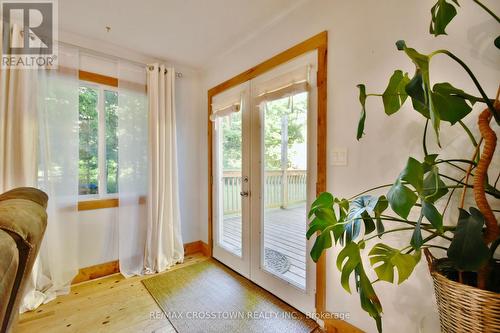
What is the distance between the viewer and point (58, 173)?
6.81 ft

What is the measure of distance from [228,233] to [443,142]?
224 cm

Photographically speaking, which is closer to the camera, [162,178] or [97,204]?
[97,204]

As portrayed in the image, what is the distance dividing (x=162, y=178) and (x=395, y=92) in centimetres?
239

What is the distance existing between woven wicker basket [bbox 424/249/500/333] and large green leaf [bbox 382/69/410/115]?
703mm

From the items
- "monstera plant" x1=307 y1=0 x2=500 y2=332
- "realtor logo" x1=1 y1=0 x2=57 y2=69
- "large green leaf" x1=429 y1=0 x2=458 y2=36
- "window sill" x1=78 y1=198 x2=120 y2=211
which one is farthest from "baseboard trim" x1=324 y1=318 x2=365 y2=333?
"realtor logo" x1=1 y1=0 x2=57 y2=69

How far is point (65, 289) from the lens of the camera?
6.82 feet

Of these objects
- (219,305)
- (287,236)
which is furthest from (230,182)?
(219,305)

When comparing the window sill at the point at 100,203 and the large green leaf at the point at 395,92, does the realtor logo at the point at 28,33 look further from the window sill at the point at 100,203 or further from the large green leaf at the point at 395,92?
the large green leaf at the point at 395,92

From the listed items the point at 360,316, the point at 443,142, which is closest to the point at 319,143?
the point at 443,142

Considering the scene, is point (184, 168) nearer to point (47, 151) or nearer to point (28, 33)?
point (47, 151)

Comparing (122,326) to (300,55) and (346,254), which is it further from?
(300,55)

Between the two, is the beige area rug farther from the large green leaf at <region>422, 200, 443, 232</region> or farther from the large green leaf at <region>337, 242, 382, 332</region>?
the large green leaf at <region>422, 200, 443, 232</region>

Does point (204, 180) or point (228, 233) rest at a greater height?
point (204, 180)

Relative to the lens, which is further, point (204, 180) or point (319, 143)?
point (204, 180)
